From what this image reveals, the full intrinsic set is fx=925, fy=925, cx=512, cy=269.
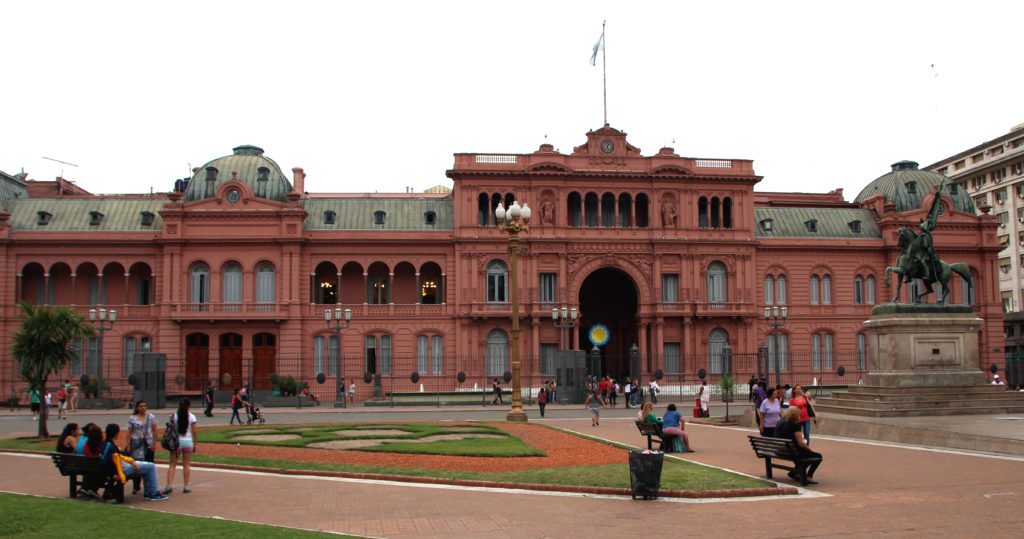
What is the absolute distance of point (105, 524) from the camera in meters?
12.7

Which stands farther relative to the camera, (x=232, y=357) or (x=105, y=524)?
(x=232, y=357)

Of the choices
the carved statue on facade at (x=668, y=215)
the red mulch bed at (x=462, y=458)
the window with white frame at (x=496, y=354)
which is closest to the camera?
the red mulch bed at (x=462, y=458)

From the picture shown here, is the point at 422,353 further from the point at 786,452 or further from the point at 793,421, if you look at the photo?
the point at 786,452

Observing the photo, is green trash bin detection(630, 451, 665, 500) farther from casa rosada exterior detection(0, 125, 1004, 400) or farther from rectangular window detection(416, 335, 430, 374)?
rectangular window detection(416, 335, 430, 374)

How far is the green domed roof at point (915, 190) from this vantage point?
66.2 metres

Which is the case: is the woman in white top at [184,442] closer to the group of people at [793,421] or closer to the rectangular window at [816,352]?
the group of people at [793,421]

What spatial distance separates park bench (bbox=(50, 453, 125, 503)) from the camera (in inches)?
611

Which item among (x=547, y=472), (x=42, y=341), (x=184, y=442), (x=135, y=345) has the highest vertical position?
(x=42, y=341)

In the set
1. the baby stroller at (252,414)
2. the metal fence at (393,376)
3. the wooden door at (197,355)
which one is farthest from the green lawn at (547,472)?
the wooden door at (197,355)

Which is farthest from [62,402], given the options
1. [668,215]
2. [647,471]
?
[668,215]

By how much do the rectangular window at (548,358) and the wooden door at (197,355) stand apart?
2070 centimetres

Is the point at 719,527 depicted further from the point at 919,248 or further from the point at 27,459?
the point at 919,248

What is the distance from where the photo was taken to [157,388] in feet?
157

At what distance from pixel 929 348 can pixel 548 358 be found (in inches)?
1287
